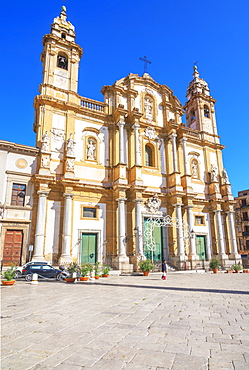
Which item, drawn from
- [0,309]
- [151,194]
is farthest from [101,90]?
[0,309]

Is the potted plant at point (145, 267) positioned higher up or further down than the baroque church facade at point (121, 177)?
further down

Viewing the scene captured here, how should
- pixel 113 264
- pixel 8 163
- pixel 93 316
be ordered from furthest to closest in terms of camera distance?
pixel 113 264
pixel 8 163
pixel 93 316

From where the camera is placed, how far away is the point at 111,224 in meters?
21.4

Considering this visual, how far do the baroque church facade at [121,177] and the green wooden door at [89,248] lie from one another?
81mm

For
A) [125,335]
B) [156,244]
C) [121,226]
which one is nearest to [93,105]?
[121,226]

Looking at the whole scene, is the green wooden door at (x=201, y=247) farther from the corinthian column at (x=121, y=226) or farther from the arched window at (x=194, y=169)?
the corinthian column at (x=121, y=226)

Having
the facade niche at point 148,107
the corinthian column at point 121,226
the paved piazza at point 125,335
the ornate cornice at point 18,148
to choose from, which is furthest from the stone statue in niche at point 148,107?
the paved piazza at point 125,335

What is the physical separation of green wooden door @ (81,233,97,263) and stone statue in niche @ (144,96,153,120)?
14.1 metres

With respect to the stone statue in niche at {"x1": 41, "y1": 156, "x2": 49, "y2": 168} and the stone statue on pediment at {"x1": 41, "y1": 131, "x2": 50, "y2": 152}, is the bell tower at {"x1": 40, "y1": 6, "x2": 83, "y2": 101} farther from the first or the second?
the stone statue in niche at {"x1": 41, "y1": 156, "x2": 49, "y2": 168}

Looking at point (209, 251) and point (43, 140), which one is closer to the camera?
point (43, 140)

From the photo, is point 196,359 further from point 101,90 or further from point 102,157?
point 101,90

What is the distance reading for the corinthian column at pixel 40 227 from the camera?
17250mm

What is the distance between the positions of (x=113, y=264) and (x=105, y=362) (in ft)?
56.4

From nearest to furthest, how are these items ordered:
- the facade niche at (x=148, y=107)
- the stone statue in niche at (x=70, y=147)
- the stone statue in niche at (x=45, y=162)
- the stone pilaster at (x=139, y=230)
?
the stone statue in niche at (x=45, y=162) → the stone statue in niche at (x=70, y=147) → the stone pilaster at (x=139, y=230) → the facade niche at (x=148, y=107)
